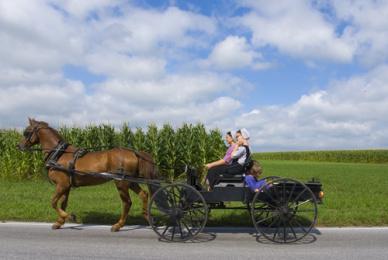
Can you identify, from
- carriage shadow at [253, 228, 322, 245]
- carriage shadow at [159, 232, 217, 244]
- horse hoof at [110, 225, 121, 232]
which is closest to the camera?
carriage shadow at [253, 228, 322, 245]

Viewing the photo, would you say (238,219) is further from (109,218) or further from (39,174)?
(39,174)

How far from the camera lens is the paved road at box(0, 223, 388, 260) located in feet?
22.4

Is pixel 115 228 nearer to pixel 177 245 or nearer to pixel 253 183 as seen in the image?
pixel 177 245

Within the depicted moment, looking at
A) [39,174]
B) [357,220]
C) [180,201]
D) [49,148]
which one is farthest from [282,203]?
[39,174]

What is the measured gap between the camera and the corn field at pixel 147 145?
21.3 metres

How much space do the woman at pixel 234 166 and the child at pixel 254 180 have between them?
207mm

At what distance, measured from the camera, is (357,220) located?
1027 cm

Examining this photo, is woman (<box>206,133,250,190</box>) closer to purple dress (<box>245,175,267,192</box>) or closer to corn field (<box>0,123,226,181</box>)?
purple dress (<box>245,175,267,192</box>)

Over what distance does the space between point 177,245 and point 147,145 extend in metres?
14.3

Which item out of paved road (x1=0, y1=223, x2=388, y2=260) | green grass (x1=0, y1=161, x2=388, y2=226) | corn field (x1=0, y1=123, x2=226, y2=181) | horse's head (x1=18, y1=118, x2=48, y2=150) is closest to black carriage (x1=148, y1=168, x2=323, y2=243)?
paved road (x1=0, y1=223, x2=388, y2=260)

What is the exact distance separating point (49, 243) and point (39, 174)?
47.7 ft

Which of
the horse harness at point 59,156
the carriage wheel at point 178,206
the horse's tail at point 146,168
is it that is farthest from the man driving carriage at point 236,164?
the horse harness at point 59,156

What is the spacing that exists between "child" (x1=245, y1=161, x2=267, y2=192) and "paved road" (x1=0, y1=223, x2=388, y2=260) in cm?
92

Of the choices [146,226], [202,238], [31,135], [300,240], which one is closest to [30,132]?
[31,135]
